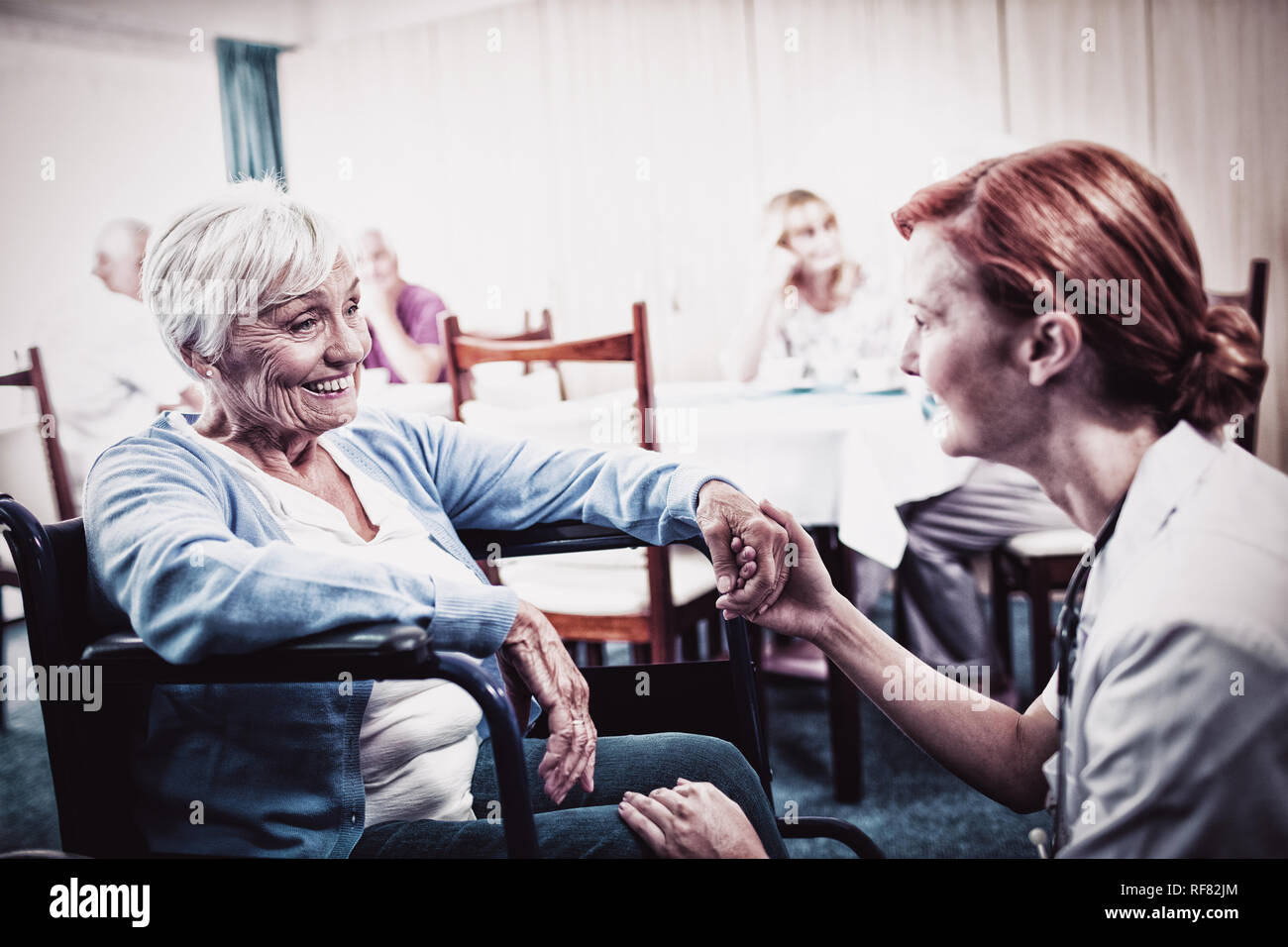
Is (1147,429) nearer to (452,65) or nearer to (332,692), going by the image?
(332,692)

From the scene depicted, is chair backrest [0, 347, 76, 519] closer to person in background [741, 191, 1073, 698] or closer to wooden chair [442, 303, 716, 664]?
wooden chair [442, 303, 716, 664]

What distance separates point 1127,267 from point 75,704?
1.11 m

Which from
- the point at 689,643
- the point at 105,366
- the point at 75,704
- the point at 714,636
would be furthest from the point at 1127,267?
the point at 105,366

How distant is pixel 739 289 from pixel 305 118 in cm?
218

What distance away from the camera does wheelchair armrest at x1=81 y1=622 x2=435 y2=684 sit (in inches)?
34.5

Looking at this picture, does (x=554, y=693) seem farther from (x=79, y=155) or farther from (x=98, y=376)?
(x=98, y=376)

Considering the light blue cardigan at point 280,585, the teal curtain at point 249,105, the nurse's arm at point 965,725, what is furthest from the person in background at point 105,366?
the nurse's arm at point 965,725

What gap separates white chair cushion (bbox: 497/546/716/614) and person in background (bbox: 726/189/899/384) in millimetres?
738

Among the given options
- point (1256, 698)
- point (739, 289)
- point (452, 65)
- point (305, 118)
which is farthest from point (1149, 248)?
point (739, 289)

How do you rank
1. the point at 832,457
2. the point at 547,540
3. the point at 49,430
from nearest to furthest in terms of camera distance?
the point at 547,540, the point at 832,457, the point at 49,430

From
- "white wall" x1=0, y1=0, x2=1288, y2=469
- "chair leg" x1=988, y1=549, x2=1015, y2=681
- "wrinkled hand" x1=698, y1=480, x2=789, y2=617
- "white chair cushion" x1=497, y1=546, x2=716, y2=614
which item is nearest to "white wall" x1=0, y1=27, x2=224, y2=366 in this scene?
"white wall" x1=0, y1=0, x2=1288, y2=469

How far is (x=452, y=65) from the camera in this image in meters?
2.55

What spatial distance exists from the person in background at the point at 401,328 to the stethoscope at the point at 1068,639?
5.81ft

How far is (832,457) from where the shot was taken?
201 cm
